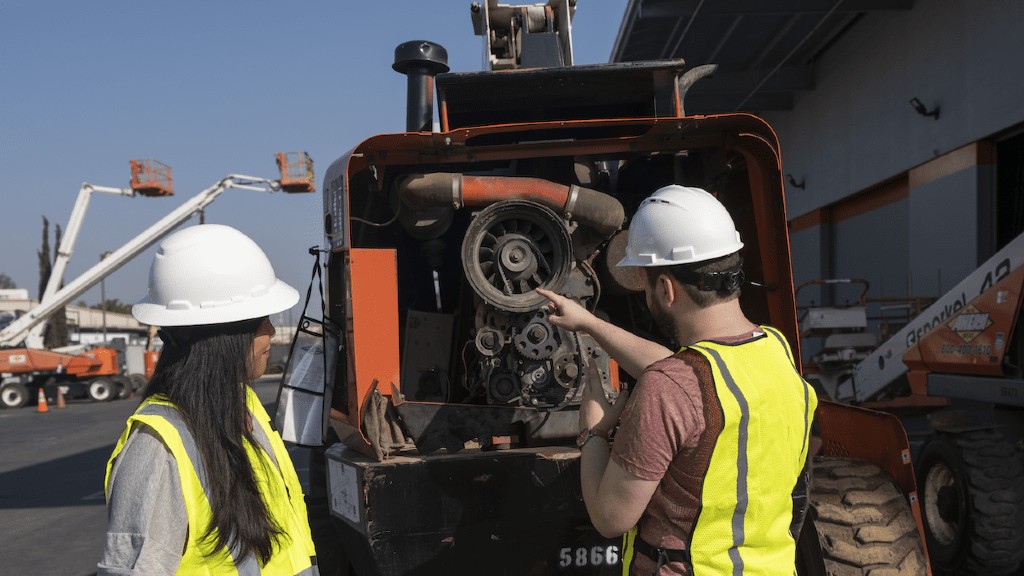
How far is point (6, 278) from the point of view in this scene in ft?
259

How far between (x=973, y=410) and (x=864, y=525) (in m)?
4.56

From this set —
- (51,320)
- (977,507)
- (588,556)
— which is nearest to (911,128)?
(977,507)

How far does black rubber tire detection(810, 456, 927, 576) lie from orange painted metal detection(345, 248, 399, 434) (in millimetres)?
2047

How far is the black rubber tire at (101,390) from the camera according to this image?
24.9m

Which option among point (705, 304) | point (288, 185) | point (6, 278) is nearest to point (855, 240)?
point (705, 304)

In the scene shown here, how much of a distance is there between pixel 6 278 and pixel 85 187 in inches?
2266

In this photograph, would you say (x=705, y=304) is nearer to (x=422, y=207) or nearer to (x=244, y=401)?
(x=244, y=401)

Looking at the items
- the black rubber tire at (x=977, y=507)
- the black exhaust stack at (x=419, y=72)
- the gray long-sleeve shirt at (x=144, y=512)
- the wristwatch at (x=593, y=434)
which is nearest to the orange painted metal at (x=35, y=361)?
the black exhaust stack at (x=419, y=72)

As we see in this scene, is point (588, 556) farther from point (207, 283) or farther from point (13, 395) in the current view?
point (13, 395)

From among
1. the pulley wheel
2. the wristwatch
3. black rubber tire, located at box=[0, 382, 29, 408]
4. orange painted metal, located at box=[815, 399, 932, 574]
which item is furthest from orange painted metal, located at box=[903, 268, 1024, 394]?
black rubber tire, located at box=[0, 382, 29, 408]

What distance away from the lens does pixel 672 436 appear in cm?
203

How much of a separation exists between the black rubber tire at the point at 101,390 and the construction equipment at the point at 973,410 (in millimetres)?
23344

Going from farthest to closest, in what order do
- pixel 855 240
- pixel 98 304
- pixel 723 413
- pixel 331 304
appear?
pixel 98 304
pixel 855 240
pixel 331 304
pixel 723 413

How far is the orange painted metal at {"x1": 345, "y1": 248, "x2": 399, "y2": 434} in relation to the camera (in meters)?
3.86
